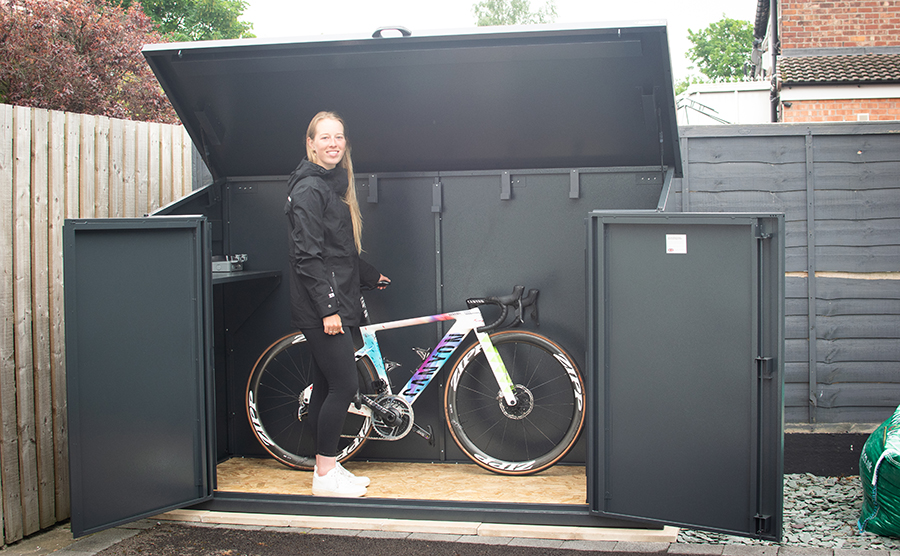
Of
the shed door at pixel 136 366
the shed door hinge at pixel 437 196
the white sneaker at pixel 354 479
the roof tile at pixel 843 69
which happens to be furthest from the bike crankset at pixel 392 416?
the roof tile at pixel 843 69

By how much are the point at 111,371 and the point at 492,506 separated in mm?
1811

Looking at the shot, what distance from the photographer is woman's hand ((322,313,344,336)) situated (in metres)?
3.17

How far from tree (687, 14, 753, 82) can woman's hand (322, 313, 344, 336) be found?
4421cm

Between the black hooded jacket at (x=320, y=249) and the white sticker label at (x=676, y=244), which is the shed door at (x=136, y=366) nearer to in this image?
the black hooded jacket at (x=320, y=249)

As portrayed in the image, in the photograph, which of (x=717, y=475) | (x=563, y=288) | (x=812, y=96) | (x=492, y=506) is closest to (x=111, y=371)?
(x=492, y=506)

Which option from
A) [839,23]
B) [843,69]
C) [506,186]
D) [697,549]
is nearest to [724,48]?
[839,23]

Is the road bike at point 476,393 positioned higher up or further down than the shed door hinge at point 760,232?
further down

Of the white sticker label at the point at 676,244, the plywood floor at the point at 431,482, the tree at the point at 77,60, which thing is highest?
the tree at the point at 77,60

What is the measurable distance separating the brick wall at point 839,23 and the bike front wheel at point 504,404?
15813 mm

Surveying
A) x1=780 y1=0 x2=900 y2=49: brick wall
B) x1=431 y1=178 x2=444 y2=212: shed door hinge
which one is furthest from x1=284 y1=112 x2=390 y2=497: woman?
x1=780 y1=0 x2=900 y2=49: brick wall

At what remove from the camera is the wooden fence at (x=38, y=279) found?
3.05 meters

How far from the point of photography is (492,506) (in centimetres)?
318

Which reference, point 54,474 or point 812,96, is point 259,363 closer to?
point 54,474

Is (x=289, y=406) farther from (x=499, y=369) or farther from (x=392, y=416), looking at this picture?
(x=499, y=369)
